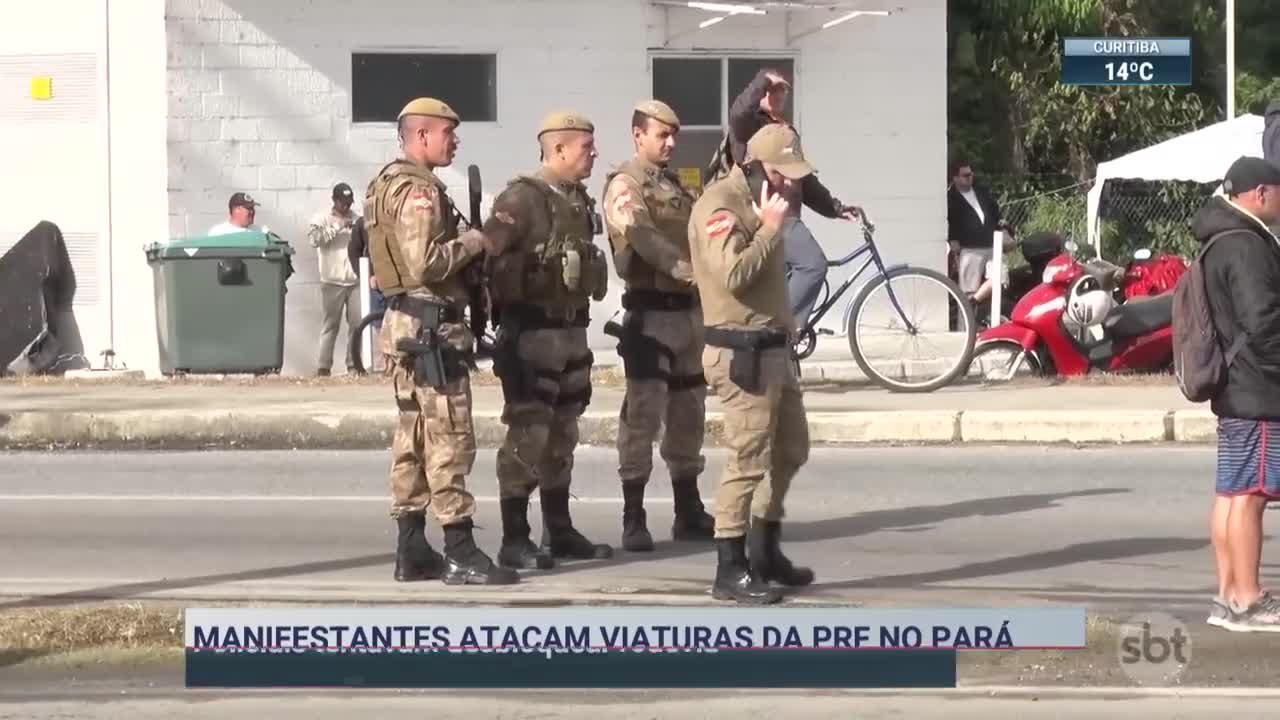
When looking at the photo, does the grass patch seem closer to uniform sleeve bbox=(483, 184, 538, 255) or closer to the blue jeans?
uniform sleeve bbox=(483, 184, 538, 255)

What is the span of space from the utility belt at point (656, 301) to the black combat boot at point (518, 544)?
0.97 meters

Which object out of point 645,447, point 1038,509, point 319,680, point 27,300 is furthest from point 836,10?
point 319,680

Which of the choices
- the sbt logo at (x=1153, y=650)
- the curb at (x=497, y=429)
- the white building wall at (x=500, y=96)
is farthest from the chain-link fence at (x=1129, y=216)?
the sbt logo at (x=1153, y=650)

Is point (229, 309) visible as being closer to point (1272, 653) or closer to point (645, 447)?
point (645, 447)

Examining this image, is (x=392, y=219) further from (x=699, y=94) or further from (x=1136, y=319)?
(x=699, y=94)

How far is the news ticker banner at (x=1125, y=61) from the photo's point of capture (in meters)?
20.9

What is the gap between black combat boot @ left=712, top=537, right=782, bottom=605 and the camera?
823 cm

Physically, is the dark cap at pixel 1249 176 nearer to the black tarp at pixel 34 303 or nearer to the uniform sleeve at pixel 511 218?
the uniform sleeve at pixel 511 218

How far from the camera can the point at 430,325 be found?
8.52 m

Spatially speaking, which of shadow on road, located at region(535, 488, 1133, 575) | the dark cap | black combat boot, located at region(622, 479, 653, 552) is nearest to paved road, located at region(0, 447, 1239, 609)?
shadow on road, located at region(535, 488, 1133, 575)

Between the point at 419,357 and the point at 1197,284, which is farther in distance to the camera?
→ the point at 419,357

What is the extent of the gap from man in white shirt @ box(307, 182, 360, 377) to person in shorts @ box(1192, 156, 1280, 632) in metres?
11.7

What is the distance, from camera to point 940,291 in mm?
15430

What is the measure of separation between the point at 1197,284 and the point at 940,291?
7.65m
